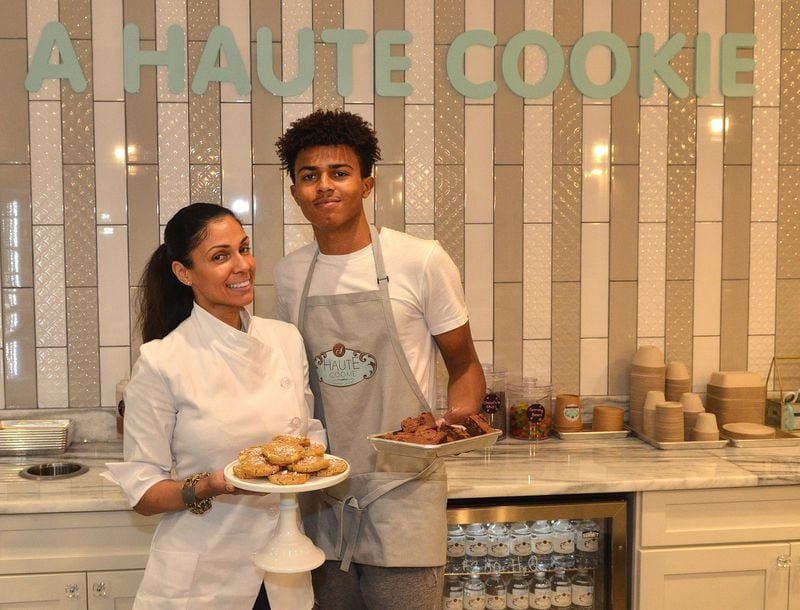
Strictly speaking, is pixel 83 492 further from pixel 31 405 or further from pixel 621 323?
pixel 621 323

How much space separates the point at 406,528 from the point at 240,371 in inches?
22.3

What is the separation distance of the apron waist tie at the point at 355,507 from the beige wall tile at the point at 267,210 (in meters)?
1.13

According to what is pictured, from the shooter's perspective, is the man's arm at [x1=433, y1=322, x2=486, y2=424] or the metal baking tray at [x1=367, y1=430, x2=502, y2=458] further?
the man's arm at [x1=433, y1=322, x2=486, y2=424]

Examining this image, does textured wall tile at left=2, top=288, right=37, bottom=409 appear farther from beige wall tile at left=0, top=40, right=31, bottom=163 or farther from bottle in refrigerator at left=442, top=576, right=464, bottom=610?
bottle in refrigerator at left=442, top=576, right=464, bottom=610

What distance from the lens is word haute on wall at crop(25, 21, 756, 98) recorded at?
9.30ft

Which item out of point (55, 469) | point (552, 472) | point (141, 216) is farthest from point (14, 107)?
point (552, 472)

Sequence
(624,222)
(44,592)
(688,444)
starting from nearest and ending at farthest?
(44,592), (688,444), (624,222)

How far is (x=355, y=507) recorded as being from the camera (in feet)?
6.71

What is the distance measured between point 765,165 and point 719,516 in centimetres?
137

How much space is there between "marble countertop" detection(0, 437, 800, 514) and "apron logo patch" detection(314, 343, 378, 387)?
530 mm

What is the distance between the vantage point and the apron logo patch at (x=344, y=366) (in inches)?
80.4

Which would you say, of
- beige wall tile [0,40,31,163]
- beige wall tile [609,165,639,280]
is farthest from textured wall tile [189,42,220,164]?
beige wall tile [609,165,639,280]

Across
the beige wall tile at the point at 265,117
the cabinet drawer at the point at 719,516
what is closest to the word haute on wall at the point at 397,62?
the beige wall tile at the point at 265,117

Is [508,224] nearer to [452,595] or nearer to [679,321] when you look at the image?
[679,321]
